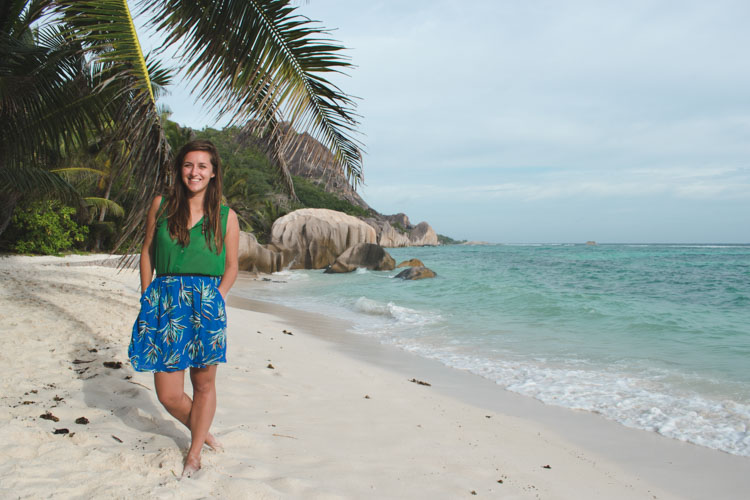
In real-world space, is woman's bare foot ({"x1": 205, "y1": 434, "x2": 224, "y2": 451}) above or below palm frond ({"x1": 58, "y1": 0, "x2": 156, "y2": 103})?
below

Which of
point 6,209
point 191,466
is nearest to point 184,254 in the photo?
point 191,466

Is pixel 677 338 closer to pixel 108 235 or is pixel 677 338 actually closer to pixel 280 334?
pixel 280 334

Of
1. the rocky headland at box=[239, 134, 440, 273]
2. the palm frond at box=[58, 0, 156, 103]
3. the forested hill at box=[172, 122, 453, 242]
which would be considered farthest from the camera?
the rocky headland at box=[239, 134, 440, 273]

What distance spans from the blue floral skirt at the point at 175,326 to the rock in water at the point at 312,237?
23.4 m

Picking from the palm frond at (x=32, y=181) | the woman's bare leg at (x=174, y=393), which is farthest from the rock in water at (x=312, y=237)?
the woman's bare leg at (x=174, y=393)

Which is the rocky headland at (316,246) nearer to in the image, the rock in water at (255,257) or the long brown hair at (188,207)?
the rock in water at (255,257)

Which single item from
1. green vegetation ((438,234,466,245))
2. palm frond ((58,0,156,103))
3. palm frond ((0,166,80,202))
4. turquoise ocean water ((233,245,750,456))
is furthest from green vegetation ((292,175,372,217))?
green vegetation ((438,234,466,245))

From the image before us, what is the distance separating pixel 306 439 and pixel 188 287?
1399 mm

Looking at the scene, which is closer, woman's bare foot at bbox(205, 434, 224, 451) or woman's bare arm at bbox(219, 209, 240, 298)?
woman's bare arm at bbox(219, 209, 240, 298)

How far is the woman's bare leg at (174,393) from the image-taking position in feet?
8.39

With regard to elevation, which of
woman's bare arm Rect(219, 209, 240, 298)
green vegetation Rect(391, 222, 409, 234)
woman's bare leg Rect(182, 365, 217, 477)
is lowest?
woman's bare leg Rect(182, 365, 217, 477)

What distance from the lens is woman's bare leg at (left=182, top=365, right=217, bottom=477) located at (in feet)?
8.50

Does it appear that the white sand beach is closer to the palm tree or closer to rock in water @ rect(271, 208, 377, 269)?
the palm tree

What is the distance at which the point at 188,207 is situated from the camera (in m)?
2.55
